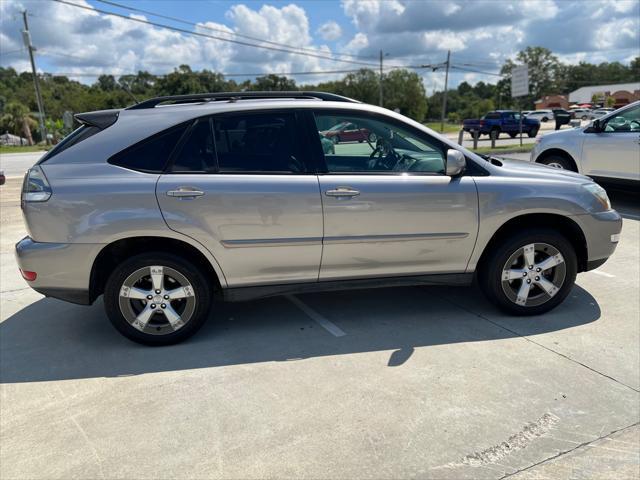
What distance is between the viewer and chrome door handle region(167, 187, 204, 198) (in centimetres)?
350

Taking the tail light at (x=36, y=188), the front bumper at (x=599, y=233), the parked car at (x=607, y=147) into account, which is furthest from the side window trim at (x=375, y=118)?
the parked car at (x=607, y=147)

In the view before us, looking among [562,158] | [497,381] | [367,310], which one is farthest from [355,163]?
[562,158]

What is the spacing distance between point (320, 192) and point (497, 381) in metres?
1.74

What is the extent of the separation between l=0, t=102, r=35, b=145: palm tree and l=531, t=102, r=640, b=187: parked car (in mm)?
55835

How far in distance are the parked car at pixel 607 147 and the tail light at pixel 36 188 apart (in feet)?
25.5

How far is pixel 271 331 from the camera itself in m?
4.04

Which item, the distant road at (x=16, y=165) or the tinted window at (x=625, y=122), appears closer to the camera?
the tinted window at (x=625, y=122)

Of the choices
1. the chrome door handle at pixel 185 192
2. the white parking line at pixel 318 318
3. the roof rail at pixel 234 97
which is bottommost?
the white parking line at pixel 318 318

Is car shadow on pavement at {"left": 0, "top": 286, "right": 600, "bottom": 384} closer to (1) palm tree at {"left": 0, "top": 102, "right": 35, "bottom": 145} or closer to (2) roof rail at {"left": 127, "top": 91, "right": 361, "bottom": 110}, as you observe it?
(2) roof rail at {"left": 127, "top": 91, "right": 361, "bottom": 110}

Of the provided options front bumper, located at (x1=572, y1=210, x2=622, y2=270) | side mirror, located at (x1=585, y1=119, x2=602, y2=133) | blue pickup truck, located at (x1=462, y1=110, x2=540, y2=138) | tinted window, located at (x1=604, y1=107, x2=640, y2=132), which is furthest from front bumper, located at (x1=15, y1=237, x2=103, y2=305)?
blue pickup truck, located at (x1=462, y1=110, x2=540, y2=138)

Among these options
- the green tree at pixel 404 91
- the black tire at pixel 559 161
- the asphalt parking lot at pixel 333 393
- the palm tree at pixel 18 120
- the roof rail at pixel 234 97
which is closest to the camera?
the asphalt parking lot at pixel 333 393

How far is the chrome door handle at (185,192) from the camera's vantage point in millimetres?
3498

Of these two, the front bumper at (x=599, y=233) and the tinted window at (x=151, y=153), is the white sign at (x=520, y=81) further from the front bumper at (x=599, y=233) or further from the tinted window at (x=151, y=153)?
the tinted window at (x=151, y=153)

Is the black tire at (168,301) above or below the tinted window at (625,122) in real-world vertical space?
below
